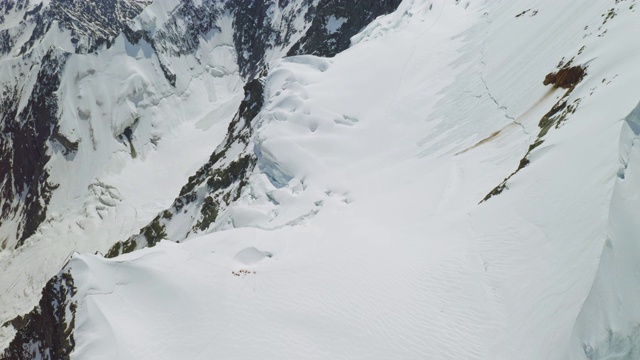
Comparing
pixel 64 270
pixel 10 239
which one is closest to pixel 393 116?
pixel 64 270

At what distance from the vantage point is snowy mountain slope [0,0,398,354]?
108 m

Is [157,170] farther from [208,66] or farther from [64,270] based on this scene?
[64,270]

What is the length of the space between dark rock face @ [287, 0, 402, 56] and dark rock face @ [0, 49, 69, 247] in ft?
251

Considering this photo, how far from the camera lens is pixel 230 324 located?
16.6 meters

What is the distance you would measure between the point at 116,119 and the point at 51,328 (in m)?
111

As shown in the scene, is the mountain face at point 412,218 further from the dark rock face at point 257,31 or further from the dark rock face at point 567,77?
the dark rock face at point 257,31

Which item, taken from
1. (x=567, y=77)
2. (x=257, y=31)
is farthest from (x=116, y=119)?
(x=567, y=77)

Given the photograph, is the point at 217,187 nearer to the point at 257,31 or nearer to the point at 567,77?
the point at 567,77

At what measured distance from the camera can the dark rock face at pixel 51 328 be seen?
22.7 m

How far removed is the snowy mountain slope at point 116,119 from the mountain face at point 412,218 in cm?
5705

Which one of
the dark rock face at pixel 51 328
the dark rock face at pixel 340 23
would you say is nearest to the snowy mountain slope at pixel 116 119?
the dark rock face at pixel 340 23

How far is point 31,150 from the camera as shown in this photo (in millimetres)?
131875

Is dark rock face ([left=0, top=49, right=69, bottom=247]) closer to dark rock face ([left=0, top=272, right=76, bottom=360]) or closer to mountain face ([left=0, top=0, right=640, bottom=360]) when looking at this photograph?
mountain face ([left=0, top=0, right=640, bottom=360])

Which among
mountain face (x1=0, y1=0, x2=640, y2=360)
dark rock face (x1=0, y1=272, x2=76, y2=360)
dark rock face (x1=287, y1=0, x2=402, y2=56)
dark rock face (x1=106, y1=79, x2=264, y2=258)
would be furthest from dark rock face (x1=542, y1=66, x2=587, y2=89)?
dark rock face (x1=287, y1=0, x2=402, y2=56)
